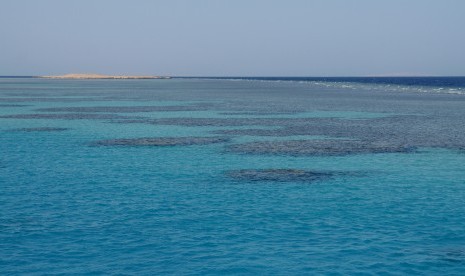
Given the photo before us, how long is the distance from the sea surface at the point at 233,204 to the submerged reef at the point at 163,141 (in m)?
0.13

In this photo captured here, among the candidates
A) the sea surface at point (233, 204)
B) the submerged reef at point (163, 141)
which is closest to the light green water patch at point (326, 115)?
the sea surface at point (233, 204)

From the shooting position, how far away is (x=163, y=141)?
132 feet

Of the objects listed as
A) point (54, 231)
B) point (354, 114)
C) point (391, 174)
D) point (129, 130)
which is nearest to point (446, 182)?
point (391, 174)

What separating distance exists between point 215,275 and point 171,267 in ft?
3.97

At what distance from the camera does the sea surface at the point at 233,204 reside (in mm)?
16281

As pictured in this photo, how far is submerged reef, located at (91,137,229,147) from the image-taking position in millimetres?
38906

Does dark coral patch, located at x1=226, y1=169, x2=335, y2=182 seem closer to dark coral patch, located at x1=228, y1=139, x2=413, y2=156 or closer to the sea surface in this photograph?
the sea surface

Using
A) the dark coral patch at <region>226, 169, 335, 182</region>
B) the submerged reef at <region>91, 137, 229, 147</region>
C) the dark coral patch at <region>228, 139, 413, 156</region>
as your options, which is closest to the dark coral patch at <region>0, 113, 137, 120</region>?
the submerged reef at <region>91, 137, 229, 147</region>

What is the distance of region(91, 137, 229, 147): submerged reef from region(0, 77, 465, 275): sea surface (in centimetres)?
13

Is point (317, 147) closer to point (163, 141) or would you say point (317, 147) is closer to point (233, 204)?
point (163, 141)

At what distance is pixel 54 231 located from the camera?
61.5 ft

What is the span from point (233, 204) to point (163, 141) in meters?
19.0

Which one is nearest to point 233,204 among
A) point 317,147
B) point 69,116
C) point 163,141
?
point 317,147

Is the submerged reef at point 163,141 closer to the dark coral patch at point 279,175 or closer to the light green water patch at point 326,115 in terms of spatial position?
the dark coral patch at point 279,175
